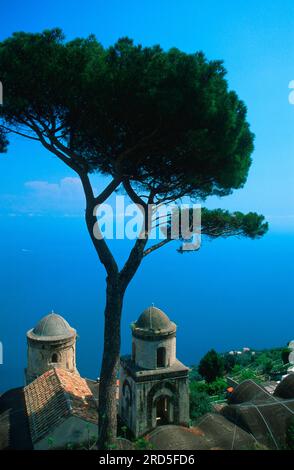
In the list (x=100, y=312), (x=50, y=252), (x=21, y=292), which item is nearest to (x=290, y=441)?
(x=100, y=312)

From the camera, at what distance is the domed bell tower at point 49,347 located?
13883 millimetres

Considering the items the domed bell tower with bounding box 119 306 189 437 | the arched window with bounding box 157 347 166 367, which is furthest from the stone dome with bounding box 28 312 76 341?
the arched window with bounding box 157 347 166 367

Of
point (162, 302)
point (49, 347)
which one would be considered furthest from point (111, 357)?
point (162, 302)

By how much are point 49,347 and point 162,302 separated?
79268 mm

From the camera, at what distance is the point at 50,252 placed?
543 ft

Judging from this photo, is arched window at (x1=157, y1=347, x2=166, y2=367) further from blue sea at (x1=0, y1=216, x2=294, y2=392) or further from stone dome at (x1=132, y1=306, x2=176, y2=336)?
blue sea at (x1=0, y1=216, x2=294, y2=392)

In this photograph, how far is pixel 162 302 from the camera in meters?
91.7

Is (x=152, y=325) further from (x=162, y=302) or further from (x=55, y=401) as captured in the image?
(x=162, y=302)

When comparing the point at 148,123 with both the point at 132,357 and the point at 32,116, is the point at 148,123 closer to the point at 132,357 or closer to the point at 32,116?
the point at 32,116

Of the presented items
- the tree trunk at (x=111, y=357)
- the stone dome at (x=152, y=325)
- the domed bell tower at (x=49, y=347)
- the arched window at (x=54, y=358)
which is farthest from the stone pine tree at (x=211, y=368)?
the tree trunk at (x=111, y=357)

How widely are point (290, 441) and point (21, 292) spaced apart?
91.9m

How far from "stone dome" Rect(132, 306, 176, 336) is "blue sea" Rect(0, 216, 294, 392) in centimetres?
4373

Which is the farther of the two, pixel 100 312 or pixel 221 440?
pixel 100 312
